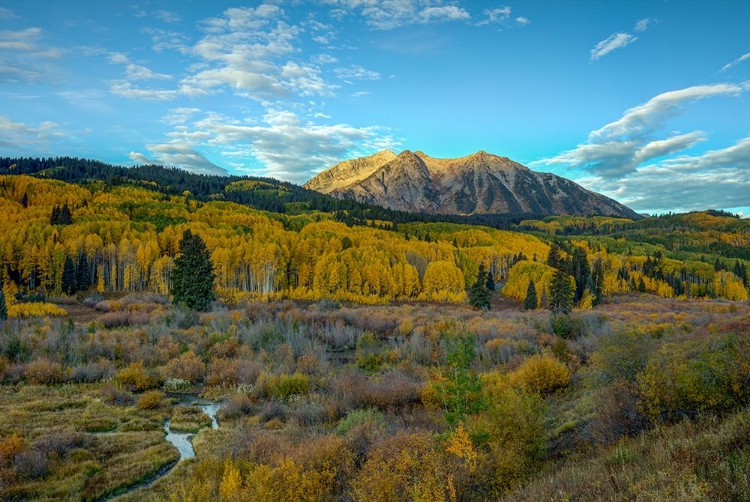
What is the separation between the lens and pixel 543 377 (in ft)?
48.2

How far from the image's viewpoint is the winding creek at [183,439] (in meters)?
10.1

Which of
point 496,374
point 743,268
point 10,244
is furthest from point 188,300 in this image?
point 743,268

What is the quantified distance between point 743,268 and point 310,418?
161 meters

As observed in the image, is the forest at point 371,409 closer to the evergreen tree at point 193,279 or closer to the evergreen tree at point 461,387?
the evergreen tree at point 461,387

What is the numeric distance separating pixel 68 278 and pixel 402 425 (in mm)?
75111

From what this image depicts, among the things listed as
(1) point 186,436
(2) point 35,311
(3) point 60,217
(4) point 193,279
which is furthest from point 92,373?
(3) point 60,217

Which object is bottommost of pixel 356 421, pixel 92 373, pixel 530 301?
pixel 530 301

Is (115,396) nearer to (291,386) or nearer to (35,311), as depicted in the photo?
(291,386)

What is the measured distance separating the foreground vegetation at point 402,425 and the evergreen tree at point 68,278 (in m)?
53.6

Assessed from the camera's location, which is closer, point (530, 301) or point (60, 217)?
point (530, 301)

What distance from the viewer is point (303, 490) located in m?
7.57

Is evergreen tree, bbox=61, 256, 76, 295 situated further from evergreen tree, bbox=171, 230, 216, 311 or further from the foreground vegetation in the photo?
the foreground vegetation

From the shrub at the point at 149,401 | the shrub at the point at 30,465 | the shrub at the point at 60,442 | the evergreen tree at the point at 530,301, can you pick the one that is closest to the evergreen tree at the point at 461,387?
the shrub at the point at 30,465

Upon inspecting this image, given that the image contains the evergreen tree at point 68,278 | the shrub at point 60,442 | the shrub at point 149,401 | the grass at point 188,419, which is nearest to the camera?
the shrub at point 60,442
